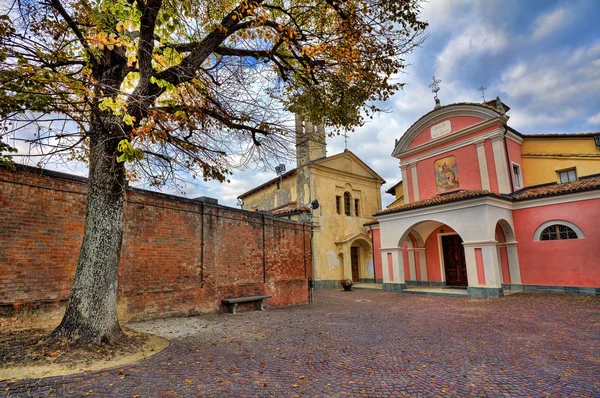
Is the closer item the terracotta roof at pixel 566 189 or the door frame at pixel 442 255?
the terracotta roof at pixel 566 189

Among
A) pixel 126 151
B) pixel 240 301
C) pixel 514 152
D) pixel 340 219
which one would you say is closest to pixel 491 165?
pixel 514 152

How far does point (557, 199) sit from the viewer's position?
1344 cm

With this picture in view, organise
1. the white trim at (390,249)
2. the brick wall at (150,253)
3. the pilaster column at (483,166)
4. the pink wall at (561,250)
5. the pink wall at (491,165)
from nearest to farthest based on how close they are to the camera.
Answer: the brick wall at (150,253), the pink wall at (561,250), the pink wall at (491,165), the pilaster column at (483,166), the white trim at (390,249)

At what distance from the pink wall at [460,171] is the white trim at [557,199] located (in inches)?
89.7

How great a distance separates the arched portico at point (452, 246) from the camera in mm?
13156

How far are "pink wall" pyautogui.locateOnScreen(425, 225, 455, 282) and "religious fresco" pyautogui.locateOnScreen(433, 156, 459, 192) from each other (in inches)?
89.6

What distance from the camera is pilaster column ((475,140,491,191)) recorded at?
16.1 metres

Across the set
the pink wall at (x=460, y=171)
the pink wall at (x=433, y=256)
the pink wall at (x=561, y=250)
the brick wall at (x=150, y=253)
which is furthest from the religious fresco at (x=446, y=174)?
the brick wall at (x=150, y=253)

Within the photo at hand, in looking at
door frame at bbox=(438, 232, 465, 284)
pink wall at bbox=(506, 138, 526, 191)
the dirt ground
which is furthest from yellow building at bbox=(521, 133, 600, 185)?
the dirt ground

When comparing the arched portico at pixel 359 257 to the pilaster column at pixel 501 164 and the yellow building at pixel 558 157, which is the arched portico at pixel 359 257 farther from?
the yellow building at pixel 558 157

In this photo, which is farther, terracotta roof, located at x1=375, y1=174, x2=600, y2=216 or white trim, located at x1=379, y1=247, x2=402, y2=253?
white trim, located at x1=379, y1=247, x2=402, y2=253

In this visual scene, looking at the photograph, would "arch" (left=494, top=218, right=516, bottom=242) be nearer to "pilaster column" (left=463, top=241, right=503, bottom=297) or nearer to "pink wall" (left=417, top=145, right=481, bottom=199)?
"pilaster column" (left=463, top=241, right=503, bottom=297)

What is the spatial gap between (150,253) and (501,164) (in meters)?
16.0

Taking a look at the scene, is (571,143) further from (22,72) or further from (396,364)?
(22,72)
